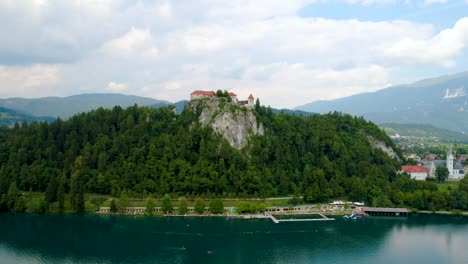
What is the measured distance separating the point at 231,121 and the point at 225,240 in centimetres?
3661

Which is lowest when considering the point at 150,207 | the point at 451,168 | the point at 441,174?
the point at 150,207

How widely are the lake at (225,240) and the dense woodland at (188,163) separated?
313 inches

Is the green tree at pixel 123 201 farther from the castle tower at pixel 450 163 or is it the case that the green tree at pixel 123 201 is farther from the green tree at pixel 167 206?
the castle tower at pixel 450 163

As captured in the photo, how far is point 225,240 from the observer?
56375 mm

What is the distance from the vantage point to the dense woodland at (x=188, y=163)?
77375mm

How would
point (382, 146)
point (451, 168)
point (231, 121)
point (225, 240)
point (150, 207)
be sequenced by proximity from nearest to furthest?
1. point (225, 240)
2. point (150, 207)
3. point (231, 121)
4. point (382, 146)
5. point (451, 168)

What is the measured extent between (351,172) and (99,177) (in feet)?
162

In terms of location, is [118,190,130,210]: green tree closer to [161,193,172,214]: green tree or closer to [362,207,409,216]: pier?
[161,193,172,214]: green tree

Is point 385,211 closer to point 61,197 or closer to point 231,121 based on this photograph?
point 231,121

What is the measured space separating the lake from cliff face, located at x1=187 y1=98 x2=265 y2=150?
2354 cm

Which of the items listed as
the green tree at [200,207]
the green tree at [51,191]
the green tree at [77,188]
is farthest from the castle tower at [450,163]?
the green tree at [51,191]

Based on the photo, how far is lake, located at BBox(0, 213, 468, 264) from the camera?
4991 cm

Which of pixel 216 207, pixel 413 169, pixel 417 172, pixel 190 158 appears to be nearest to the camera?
pixel 216 207

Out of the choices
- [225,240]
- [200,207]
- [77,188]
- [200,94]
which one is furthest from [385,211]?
[77,188]
